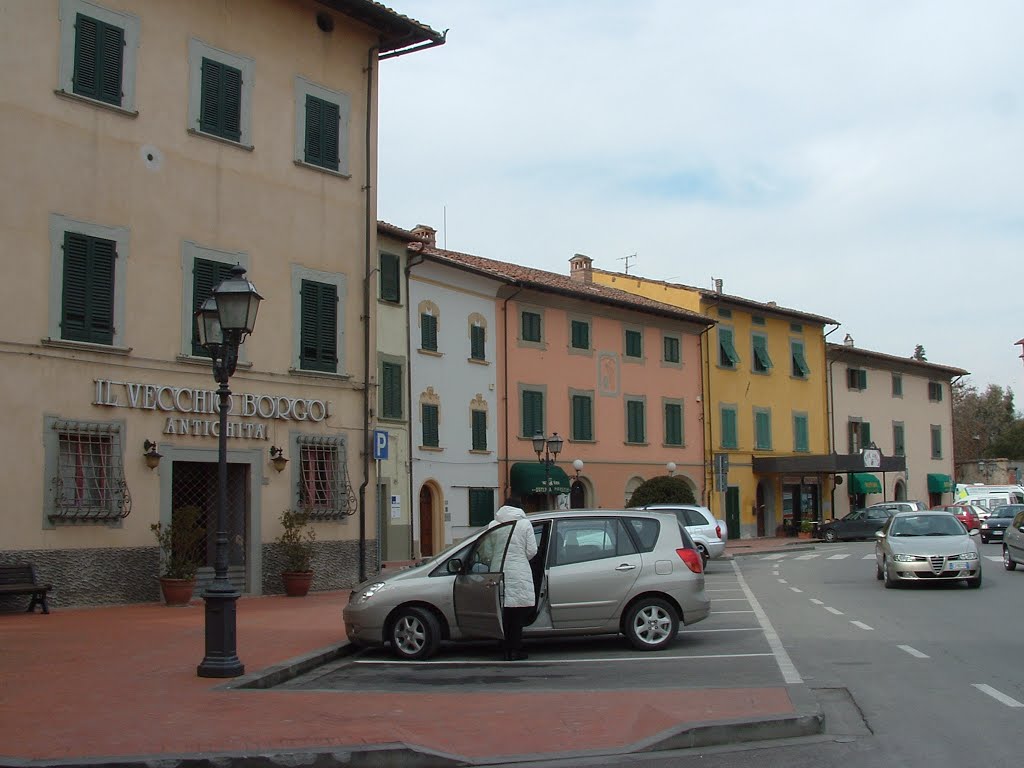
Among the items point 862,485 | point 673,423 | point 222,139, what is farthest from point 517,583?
point 862,485

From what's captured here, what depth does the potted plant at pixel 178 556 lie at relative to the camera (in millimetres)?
18672

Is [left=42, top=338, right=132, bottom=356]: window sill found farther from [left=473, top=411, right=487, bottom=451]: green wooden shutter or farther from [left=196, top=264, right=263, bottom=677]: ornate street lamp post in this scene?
[left=473, top=411, right=487, bottom=451]: green wooden shutter

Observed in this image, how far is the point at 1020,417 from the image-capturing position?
106 meters

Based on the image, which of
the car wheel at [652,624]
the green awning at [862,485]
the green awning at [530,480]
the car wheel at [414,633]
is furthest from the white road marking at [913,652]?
the green awning at [862,485]

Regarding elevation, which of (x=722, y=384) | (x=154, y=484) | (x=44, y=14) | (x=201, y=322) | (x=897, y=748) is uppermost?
(x=44, y=14)

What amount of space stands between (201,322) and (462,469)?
22.3 m

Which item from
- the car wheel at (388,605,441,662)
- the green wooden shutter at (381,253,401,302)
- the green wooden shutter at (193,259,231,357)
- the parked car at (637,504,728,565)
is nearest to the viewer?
the car wheel at (388,605,441,662)

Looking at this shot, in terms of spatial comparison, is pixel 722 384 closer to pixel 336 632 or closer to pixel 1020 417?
pixel 336 632

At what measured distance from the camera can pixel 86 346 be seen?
59.2ft

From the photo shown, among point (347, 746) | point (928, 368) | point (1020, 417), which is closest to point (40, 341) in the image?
point (347, 746)

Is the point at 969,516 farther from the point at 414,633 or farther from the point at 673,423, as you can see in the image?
the point at 414,633

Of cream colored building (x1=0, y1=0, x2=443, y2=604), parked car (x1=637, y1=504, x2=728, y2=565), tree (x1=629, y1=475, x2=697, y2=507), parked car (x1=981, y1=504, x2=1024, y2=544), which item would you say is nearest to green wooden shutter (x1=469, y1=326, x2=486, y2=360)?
tree (x1=629, y1=475, x2=697, y2=507)

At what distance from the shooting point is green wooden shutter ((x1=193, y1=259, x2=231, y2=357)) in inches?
782

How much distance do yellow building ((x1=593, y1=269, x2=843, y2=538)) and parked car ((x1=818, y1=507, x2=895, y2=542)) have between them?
2.89 m
